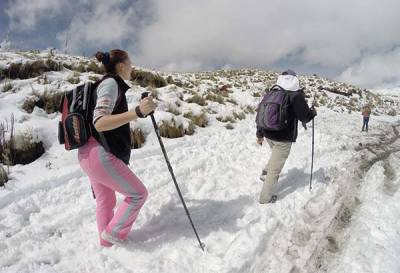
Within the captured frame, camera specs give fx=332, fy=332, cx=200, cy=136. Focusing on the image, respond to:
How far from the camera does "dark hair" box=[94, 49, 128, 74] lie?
10.6 feet

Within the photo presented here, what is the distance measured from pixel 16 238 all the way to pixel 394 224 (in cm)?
455

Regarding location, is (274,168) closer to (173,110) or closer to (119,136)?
Result: (119,136)

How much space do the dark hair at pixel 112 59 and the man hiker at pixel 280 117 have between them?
2.45m

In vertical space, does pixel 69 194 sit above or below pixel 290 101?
below

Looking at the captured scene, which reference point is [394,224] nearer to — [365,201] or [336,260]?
[365,201]

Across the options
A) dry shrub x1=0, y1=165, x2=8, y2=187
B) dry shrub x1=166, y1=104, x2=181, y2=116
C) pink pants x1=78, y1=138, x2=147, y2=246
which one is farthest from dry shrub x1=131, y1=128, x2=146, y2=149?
pink pants x1=78, y1=138, x2=147, y2=246

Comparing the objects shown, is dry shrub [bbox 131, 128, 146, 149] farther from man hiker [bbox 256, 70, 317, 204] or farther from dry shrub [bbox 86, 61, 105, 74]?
dry shrub [bbox 86, 61, 105, 74]

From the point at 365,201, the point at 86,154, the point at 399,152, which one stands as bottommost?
the point at 399,152

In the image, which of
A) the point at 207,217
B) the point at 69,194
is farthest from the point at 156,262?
the point at 69,194

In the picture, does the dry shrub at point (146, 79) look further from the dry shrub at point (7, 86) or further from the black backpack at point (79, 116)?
the black backpack at point (79, 116)

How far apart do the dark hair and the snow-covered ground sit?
6.57ft

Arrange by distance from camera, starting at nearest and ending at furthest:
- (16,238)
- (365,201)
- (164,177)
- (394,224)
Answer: (16,238) → (394,224) → (365,201) → (164,177)

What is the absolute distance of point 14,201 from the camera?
4645 millimetres

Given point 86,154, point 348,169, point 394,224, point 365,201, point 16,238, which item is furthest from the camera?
point 348,169
